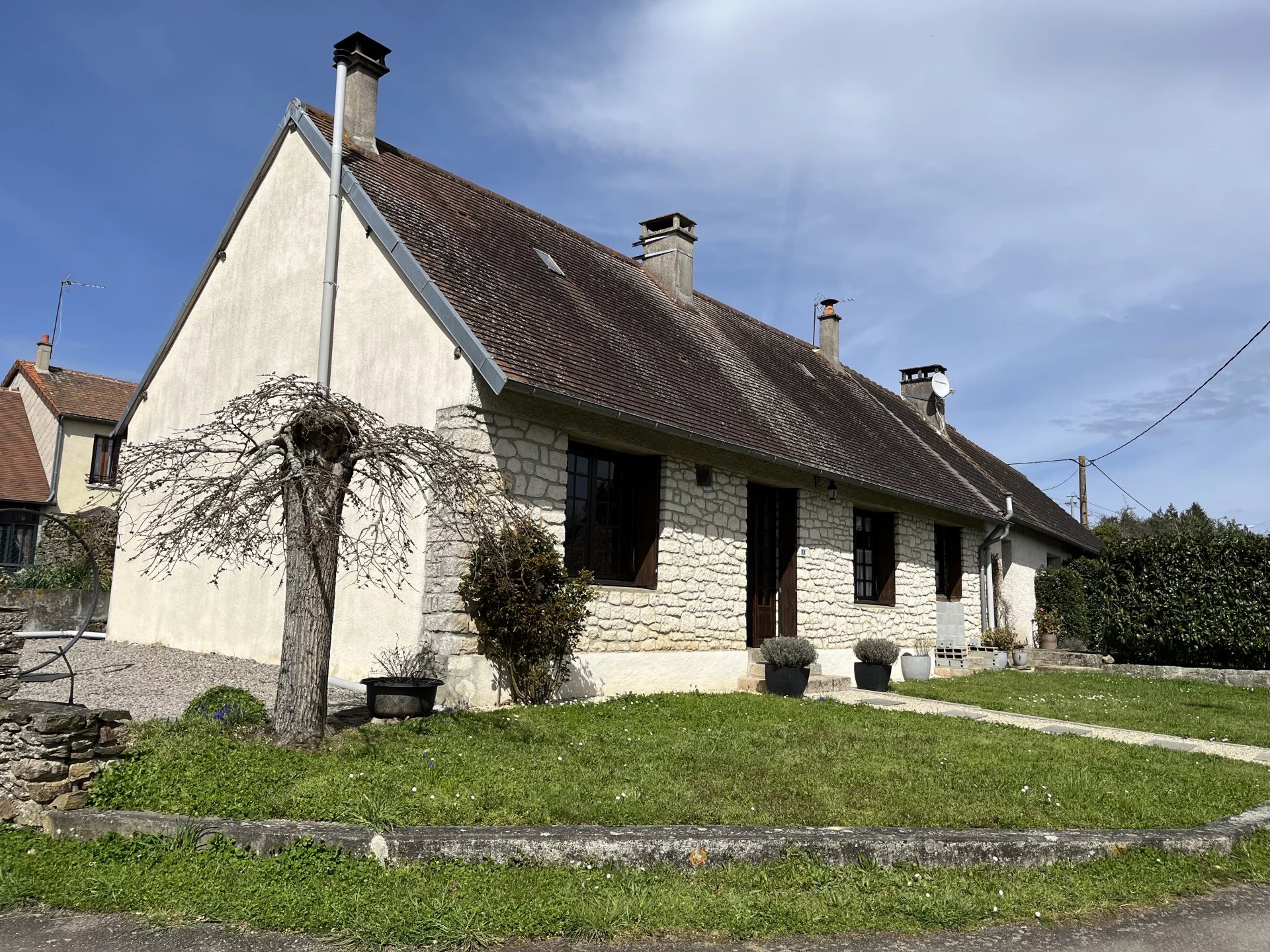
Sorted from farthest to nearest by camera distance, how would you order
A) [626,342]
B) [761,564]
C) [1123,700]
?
[761,564] → [1123,700] → [626,342]

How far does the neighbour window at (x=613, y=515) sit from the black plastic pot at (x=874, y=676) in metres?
3.83

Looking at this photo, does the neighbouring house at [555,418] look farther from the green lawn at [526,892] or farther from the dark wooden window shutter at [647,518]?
the green lawn at [526,892]

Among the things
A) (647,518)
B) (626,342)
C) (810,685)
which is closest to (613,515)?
(647,518)

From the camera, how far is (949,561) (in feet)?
56.0

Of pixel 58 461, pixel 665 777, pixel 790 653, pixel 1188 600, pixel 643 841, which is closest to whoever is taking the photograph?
pixel 643 841

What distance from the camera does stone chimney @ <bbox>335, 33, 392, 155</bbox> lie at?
427 inches

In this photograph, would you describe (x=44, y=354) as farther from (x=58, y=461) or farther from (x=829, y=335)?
(x=829, y=335)

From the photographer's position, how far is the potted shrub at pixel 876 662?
40.2 feet

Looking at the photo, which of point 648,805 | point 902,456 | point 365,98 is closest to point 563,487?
point 648,805

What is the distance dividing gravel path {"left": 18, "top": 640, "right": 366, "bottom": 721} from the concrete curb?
242 centimetres

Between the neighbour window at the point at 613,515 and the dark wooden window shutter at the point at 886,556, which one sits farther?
the dark wooden window shutter at the point at 886,556

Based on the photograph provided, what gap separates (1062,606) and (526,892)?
701 inches

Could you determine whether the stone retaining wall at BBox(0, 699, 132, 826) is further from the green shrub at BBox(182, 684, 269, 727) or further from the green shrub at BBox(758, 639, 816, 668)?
the green shrub at BBox(758, 639, 816, 668)

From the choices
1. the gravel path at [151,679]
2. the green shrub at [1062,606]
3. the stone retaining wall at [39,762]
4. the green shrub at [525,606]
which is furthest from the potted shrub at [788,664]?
the green shrub at [1062,606]
